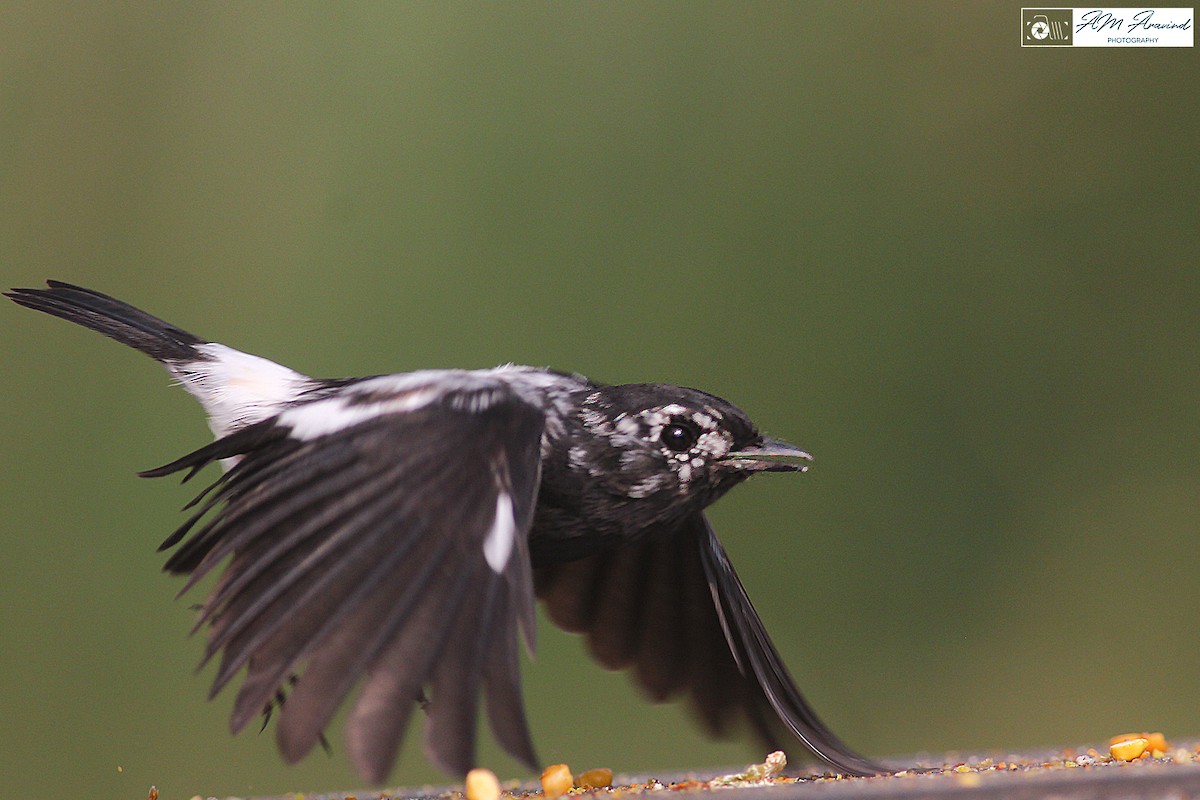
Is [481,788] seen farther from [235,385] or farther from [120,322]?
[120,322]

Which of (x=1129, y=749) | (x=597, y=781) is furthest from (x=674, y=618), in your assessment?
(x=1129, y=749)

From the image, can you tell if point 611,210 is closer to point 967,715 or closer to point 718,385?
point 718,385

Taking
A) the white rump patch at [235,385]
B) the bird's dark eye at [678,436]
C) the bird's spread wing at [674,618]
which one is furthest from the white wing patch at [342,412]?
the bird's spread wing at [674,618]

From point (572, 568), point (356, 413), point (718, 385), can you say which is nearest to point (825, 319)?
point (718, 385)

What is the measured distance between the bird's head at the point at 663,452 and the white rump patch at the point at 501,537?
1.96 feet

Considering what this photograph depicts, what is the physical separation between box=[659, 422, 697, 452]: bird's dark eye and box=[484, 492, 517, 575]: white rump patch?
2.12 ft

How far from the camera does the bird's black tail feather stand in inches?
126

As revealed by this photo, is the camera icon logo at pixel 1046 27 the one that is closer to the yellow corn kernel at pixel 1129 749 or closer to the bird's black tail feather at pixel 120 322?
the yellow corn kernel at pixel 1129 749

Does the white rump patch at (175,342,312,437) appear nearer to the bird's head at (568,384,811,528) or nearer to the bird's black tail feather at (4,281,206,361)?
the bird's black tail feather at (4,281,206,361)

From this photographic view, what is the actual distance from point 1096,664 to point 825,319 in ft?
7.01

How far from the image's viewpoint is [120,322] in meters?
3.20

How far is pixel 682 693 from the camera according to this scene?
3039mm

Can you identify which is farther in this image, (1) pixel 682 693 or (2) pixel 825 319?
(2) pixel 825 319

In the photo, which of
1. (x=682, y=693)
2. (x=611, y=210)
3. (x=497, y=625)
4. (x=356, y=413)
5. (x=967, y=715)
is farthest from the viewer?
(x=611, y=210)
